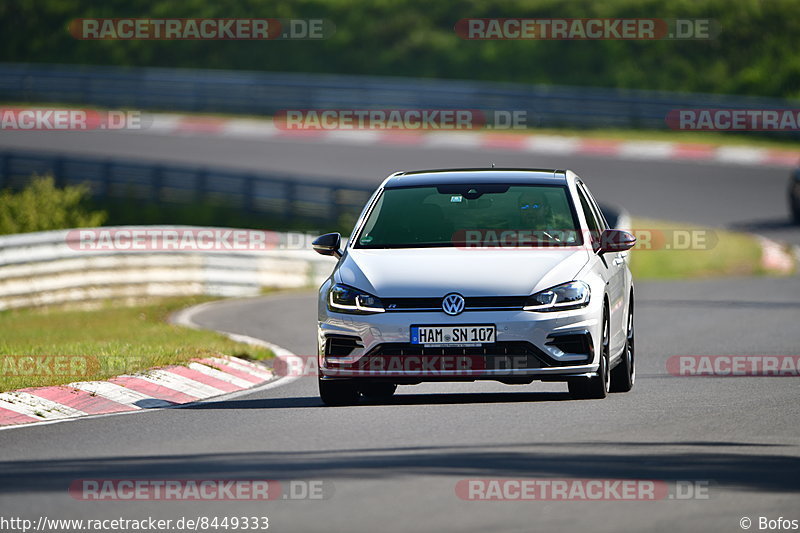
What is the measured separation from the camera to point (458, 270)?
10797 mm

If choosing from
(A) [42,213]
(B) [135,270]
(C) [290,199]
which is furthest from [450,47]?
(B) [135,270]

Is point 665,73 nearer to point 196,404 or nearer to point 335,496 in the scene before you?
point 196,404

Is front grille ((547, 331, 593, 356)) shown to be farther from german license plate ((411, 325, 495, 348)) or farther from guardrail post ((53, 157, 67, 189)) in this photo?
guardrail post ((53, 157, 67, 189))

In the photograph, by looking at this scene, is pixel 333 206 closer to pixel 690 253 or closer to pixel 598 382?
pixel 690 253

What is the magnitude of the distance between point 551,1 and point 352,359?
44274 millimetres

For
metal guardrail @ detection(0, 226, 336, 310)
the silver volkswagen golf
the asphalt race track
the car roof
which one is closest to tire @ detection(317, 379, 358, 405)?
the silver volkswagen golf

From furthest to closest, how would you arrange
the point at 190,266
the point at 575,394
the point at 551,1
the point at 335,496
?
the point at 551,1 → the point at 190,266 → the point at 575,394 → the point at 335,496

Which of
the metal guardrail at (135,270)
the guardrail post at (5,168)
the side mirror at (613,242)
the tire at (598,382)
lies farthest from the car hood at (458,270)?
the guardrail post at (5,168)

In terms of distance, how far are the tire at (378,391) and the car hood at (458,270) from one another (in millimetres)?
1100

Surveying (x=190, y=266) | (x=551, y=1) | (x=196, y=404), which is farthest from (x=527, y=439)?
(x=551, y=1)

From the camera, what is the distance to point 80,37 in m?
56.8

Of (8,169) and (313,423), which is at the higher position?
(8,169)

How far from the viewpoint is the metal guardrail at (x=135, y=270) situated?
1984 centimetres

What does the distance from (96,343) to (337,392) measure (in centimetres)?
446
